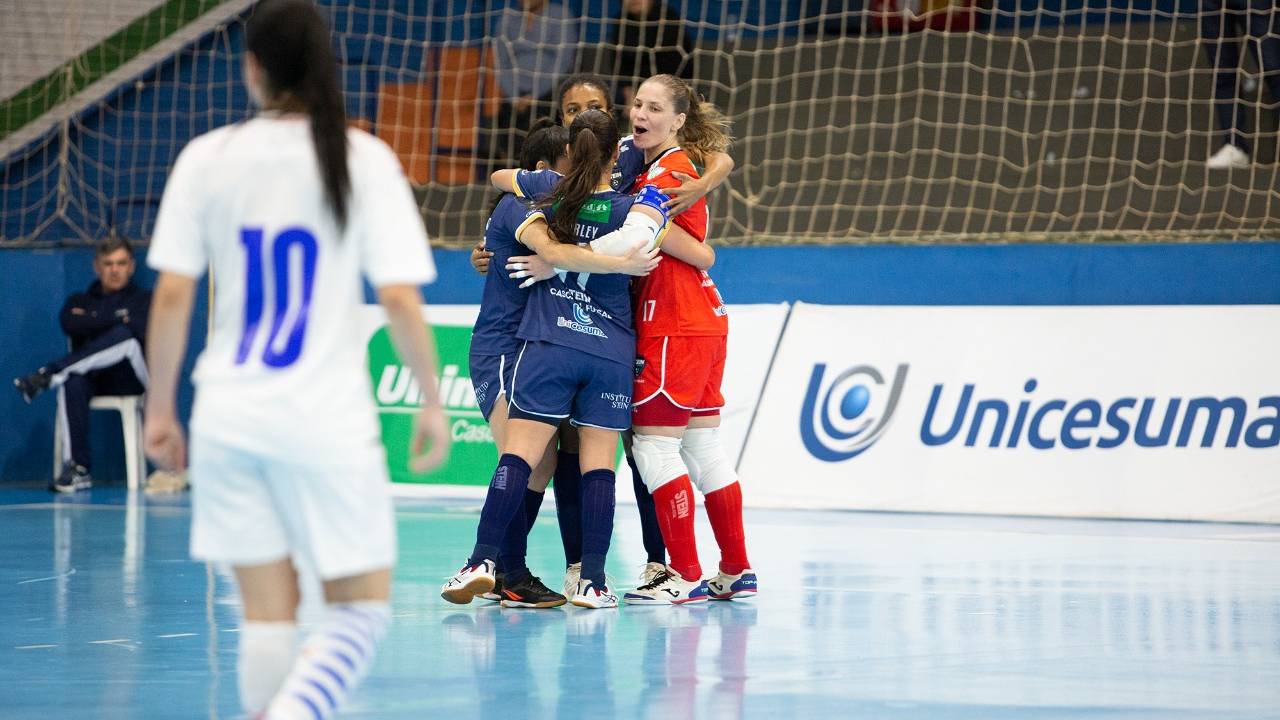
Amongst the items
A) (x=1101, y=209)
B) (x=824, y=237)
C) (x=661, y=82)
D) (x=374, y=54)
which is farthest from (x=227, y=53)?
(x=661, y=82)

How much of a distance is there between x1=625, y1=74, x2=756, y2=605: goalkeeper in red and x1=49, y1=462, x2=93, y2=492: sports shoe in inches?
241

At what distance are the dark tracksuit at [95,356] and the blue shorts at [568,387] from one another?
6089 mm

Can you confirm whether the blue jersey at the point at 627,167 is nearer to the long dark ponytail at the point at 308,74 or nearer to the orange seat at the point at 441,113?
the long dark ponytail at the point at 308,74

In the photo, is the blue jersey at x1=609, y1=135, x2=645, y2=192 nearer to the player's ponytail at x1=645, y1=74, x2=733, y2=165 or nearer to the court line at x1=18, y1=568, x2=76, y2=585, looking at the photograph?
the player's ponytail at x1=645, y1=74, x2=733, y2=165

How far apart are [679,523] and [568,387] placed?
26.9 inches

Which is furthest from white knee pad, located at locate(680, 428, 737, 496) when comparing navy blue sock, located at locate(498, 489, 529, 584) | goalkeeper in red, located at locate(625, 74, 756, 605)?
navy blue sock, located at locate(498, 489, 529, 584)

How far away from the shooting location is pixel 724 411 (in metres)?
9.94

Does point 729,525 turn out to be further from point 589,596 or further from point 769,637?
point 769,637

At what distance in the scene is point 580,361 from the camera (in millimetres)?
5469

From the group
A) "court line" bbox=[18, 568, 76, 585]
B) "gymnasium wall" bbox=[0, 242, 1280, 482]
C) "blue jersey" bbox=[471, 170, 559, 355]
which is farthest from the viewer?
"gymnasium wall" bbox=[0, 242, 1280, 482]

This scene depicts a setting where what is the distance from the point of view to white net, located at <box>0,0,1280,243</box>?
10.6 m

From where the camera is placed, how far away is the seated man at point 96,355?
35.2 ft

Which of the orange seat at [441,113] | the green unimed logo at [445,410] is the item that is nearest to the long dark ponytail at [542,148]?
the green unimed logo at [445,410]

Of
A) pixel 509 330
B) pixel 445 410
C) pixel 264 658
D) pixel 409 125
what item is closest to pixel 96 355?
pixel 445 410
